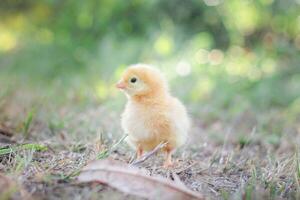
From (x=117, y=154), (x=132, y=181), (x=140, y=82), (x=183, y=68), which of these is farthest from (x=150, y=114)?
(x=183, y=68)

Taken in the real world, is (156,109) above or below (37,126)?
above

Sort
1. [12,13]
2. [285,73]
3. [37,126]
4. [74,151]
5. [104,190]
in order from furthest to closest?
[12,13] < [285,73] < [37,126] < [74,151] < [104,190]

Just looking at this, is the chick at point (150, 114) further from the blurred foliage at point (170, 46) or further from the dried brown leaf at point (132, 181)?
the blurred foliage at point (170, 46)

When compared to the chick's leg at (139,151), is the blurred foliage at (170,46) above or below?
above

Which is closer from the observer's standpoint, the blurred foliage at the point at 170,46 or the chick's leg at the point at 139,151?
the chick's leg at the point at 139,151

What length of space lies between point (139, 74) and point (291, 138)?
5.70ft

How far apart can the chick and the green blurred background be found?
1857mm

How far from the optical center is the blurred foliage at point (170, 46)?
607cm

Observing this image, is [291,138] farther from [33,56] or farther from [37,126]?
[33,56]

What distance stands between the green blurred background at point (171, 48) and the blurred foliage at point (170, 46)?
1cm

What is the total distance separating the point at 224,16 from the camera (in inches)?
317

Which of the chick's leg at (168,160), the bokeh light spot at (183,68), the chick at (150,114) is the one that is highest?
the bokeh light spot at (183,68)

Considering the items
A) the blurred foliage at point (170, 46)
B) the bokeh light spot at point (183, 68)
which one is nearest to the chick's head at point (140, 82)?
the blurred foliage at point (170, 46)

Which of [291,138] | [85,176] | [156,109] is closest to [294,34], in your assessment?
[291,138]
